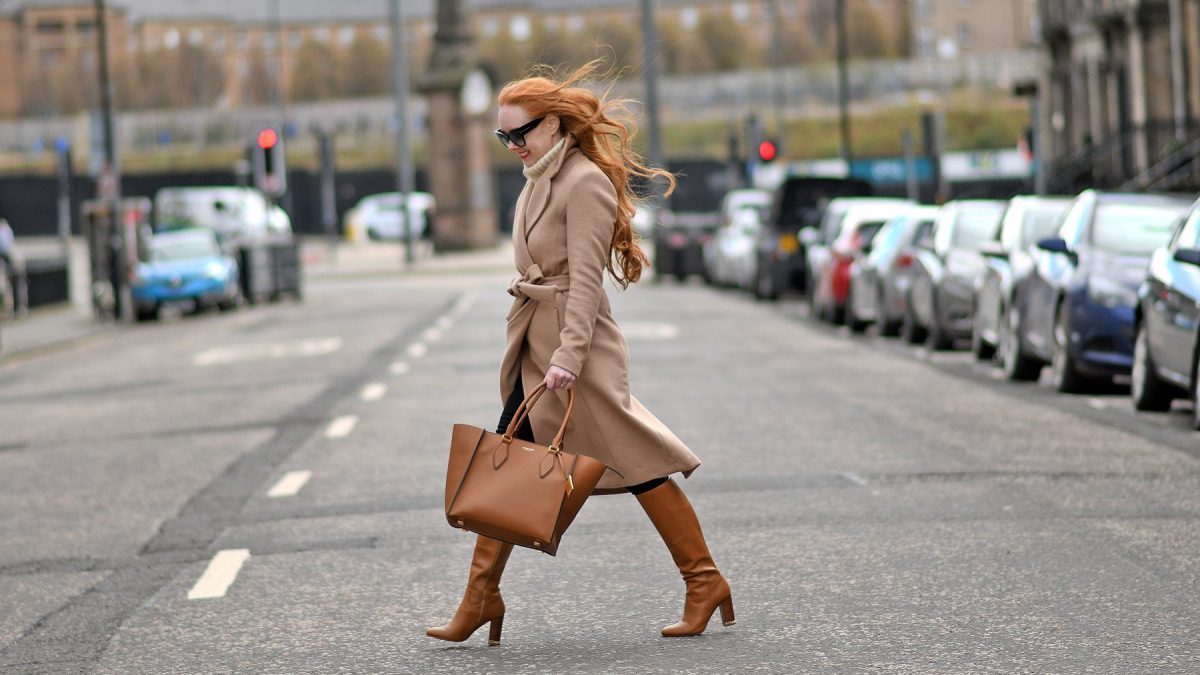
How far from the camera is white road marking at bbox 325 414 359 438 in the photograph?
44.8 feet

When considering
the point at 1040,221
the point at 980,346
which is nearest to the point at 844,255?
the point at 980,346

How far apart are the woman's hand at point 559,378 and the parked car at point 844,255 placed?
715 inches

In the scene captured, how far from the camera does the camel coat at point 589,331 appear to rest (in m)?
6.23

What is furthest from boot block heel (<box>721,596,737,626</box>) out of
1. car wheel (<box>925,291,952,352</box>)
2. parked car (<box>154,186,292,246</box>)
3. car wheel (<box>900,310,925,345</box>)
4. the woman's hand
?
parked car (<box>154,186,292,246</box>)

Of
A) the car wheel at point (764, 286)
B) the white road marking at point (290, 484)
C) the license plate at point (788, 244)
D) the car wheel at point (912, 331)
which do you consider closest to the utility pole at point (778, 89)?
the car wheel at point (764, 286)

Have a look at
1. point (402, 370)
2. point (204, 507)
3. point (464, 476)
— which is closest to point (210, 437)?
point (204, 507)

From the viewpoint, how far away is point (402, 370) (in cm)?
1936

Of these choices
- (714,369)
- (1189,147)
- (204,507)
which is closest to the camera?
(204,507)

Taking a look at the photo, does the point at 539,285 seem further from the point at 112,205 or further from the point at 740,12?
the point at 740,12

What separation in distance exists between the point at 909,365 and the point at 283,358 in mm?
7260

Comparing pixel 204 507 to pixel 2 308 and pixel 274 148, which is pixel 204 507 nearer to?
pixel 2 308

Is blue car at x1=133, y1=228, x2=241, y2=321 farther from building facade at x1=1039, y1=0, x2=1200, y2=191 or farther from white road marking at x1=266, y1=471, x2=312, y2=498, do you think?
white road marking at x1=266, y1=471, x2=312, y2=498

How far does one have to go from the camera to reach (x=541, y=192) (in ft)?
20.7

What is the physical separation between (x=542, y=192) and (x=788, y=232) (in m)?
25.4
